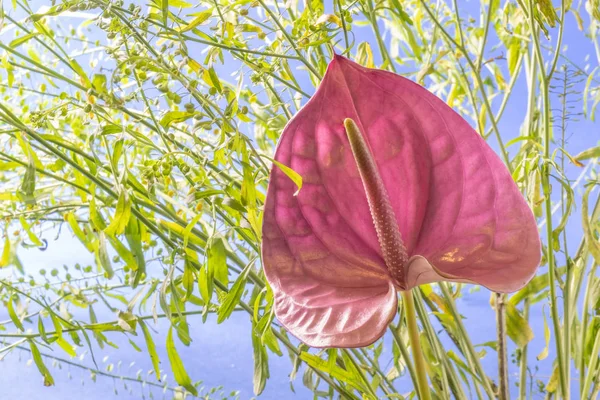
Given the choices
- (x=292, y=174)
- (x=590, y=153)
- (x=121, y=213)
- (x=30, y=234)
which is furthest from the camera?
(x=30, y=234)

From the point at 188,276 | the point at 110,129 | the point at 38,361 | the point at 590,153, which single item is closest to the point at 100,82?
the point at 110,129

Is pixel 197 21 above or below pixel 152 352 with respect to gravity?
above

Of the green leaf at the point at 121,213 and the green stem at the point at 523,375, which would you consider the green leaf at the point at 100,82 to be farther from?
the green stem at the point at 523,375

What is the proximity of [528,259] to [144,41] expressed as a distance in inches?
9.7

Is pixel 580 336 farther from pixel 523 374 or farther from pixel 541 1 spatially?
pixel 541 1

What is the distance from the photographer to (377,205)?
30cm

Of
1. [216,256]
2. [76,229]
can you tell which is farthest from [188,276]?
[76,229]

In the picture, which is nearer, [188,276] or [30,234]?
[188,276]

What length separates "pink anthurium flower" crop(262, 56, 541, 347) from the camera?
298 mm

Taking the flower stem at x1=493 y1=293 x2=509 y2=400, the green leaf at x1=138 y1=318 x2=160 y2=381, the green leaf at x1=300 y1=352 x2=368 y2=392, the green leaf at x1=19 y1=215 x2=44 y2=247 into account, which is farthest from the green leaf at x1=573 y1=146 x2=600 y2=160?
the green leaf at x1=19 y1=215 x2=44 y2=247

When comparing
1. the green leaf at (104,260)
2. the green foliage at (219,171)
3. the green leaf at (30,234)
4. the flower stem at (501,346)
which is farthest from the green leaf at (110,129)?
the flower stem at (501,346)

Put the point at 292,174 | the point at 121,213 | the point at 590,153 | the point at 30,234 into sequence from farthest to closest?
the point at 30,234, the point at 590,153, the point at 121,213, the point at 292,174

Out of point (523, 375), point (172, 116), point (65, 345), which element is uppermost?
point (172, 116)

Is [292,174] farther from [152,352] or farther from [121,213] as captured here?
[152,352]
